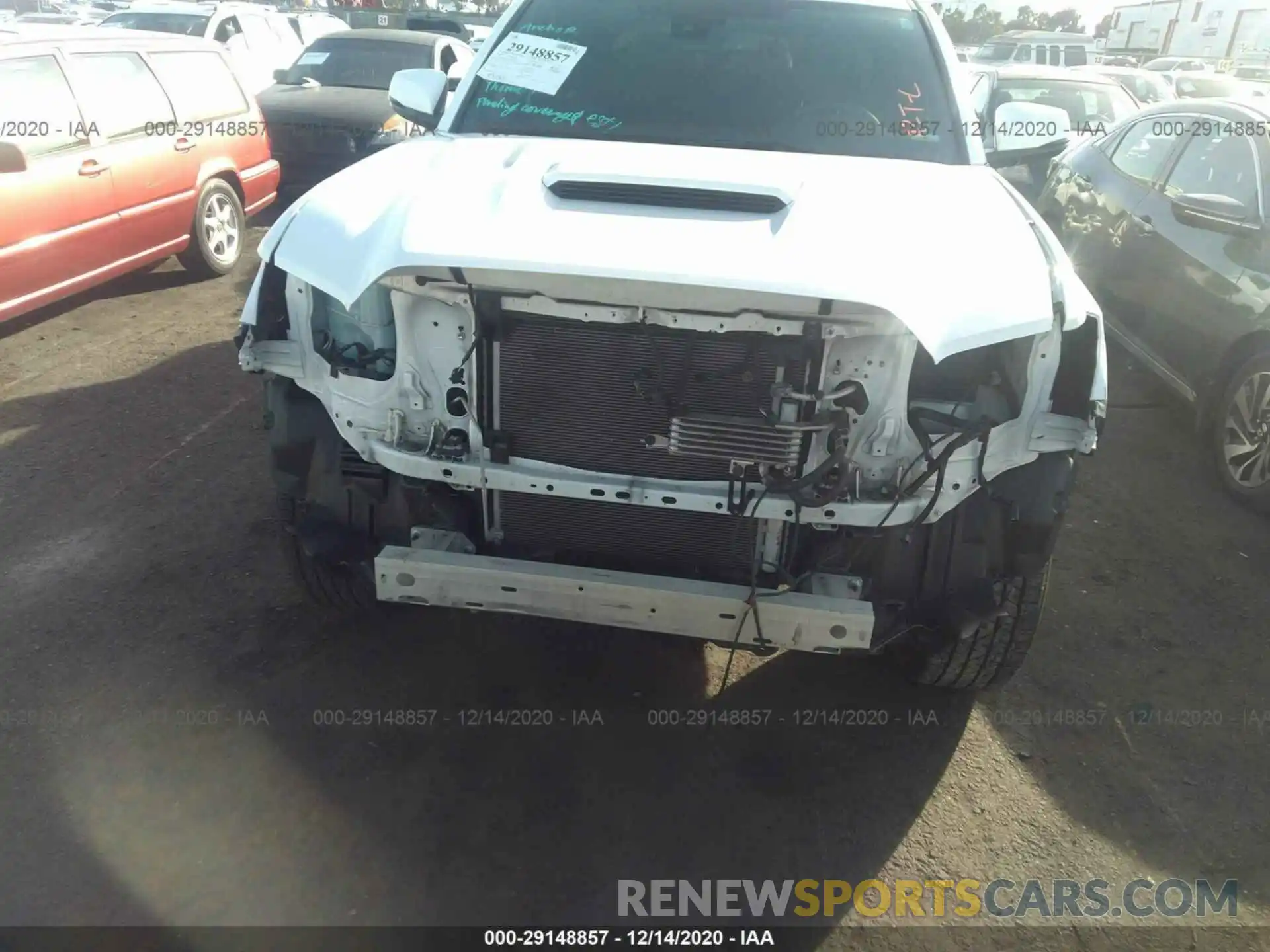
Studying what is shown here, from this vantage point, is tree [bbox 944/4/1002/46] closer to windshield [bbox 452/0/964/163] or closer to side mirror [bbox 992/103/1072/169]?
side mirror [bbox 992/103/1072/169]

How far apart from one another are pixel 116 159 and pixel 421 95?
340 centimetres

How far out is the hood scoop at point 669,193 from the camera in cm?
240

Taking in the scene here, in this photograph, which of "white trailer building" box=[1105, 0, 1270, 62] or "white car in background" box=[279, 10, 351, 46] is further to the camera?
"white trailer building" box=[1105, 0, 1270, 62]

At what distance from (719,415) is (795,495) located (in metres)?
0.27

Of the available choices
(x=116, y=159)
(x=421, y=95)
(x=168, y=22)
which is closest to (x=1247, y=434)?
(x=421, y=95)

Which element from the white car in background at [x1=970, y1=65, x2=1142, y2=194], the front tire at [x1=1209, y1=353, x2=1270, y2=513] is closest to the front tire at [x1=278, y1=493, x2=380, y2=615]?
the front tire at [x1=1209, y1=353, x2=1270, y2=513]

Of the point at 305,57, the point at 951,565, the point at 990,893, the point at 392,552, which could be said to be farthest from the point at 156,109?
the point at 990,893

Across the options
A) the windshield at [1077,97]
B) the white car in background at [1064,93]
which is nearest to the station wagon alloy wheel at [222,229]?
the white car in background at [1064,93]

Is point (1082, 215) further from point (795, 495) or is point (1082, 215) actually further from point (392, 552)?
point (392, 552)

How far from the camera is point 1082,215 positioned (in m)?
5.98

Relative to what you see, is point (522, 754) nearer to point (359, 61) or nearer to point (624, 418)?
point (624, 418)

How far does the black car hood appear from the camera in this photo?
352 inches

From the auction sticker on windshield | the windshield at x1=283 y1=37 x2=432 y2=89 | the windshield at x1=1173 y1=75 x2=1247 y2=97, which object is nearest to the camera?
the auction sticker on windshield

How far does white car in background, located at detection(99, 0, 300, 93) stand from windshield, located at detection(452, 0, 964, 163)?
340 inches
